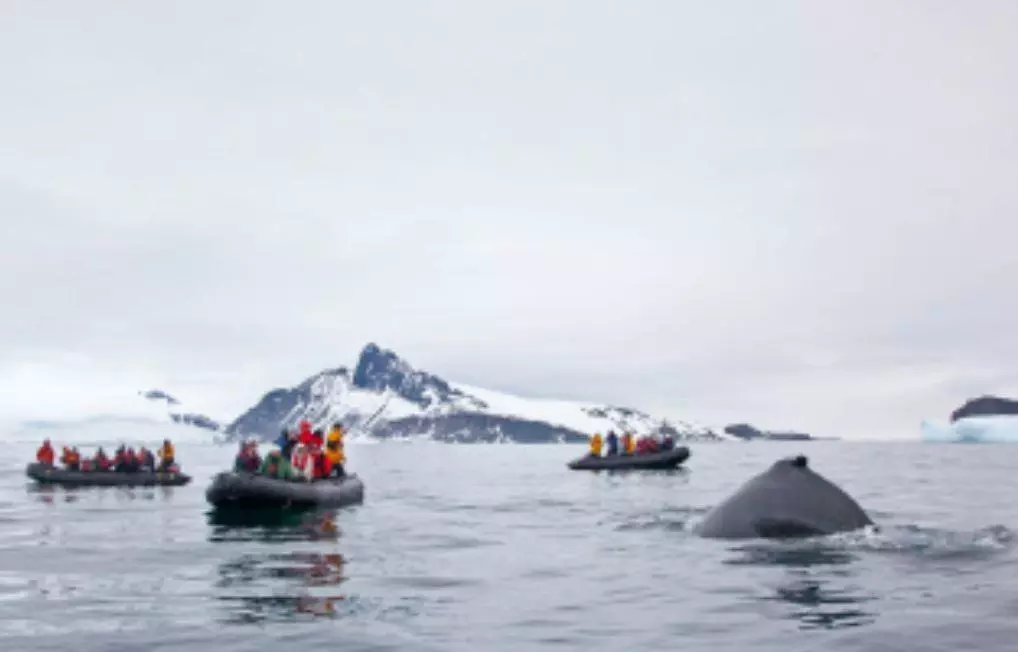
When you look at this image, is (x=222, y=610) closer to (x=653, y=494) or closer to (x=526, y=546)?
(x=526, y=546)

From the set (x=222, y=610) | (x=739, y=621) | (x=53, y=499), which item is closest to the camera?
(x=739, y=621)

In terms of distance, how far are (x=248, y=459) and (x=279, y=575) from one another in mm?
20713

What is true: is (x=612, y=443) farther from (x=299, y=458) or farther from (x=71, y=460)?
(x=299, y=458)

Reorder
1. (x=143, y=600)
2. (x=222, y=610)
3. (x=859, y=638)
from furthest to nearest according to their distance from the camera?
(x=143, y=600)
(x=222, y=610)
(x=859, y=638)

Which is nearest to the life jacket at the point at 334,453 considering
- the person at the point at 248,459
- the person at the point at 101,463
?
Answer: the person at the point at 248,459

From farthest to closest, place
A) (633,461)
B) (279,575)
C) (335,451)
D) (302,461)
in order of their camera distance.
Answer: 1. (633,461)
2. (335,451)
3. (302,461)
4. (279,575)

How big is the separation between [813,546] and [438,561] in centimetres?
729

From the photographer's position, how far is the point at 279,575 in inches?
731

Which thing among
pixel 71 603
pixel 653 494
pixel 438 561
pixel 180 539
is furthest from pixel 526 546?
pixel 653 494

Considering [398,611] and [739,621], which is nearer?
[739,621]

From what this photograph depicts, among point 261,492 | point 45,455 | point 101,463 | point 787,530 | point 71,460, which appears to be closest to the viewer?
point 787,530

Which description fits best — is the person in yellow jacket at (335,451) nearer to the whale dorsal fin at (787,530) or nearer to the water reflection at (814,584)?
the whale dorsal fin at (787,530)

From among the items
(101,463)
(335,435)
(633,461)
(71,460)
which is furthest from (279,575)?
(633,461)

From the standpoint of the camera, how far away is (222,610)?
14.6 metres
